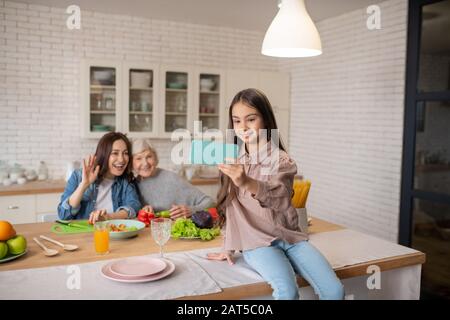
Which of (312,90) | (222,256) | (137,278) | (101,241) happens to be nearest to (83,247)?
(101,241)

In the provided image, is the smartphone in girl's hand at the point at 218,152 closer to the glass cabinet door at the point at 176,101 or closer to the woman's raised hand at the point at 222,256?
the woman's raised hand at the point at 222,256

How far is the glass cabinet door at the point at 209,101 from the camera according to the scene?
16.1ft

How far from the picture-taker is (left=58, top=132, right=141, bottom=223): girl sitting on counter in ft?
8.28

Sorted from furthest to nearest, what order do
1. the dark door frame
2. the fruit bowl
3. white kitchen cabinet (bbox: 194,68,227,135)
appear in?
white kitchen cabinet (bbox: 194,68,227,135) < the dark door frame < the fruit bowl

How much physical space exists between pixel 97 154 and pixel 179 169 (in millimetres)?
2297

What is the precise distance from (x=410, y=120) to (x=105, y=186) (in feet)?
8.86

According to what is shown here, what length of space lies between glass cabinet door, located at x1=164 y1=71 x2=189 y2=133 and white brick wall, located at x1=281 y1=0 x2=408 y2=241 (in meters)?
1.49

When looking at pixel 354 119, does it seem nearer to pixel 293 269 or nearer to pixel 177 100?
pixel 177 100

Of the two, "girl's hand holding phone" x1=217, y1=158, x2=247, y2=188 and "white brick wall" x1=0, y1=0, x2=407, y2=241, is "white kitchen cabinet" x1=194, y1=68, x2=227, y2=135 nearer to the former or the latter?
"white brick wall" x1=0, y1=0, x2=407, y2=241

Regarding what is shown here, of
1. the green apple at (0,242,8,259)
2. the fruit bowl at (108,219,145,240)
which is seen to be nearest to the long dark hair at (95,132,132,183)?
the fruit bowl at (108,219,145,240)

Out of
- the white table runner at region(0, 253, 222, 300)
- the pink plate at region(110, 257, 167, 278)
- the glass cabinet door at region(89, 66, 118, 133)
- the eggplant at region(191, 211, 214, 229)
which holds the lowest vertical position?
the white table runner at region(0, 253, 222, 300)

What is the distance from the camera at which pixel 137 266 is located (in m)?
1.64

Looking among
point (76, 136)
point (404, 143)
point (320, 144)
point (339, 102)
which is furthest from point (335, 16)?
point (76, 136)

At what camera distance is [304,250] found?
175cm
